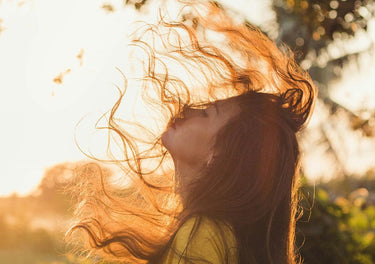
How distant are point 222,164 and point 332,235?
4291 mm

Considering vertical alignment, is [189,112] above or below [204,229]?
above

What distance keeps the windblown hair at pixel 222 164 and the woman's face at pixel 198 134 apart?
0.15 feet

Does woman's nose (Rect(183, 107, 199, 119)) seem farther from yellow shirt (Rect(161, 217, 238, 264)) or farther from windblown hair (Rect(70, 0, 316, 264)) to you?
yellow shirt (Rect(161, 217, 238, 264))

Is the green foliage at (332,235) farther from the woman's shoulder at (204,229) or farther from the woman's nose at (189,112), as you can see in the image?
the woman's shoulder at (204,229)

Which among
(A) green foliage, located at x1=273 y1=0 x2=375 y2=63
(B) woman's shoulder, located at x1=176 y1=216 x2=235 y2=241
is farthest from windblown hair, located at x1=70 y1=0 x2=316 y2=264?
(A) green foliage, located at x1=273 y1=0 x2=375 y2=63

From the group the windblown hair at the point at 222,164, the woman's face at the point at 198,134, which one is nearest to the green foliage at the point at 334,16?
the windblown hair at the point at 222,164

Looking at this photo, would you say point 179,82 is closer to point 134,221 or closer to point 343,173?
point 134,221

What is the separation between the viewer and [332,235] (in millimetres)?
5820

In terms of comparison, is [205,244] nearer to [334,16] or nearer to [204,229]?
[204,229]

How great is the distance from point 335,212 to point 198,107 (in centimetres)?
458

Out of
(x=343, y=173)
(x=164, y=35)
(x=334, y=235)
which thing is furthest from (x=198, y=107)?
(x=343, y=173)

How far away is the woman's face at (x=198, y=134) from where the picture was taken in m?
2.07

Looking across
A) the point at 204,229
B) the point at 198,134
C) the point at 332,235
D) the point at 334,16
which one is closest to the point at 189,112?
the point at 198,134

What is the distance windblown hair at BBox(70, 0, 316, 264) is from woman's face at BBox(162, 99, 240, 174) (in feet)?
0.15
